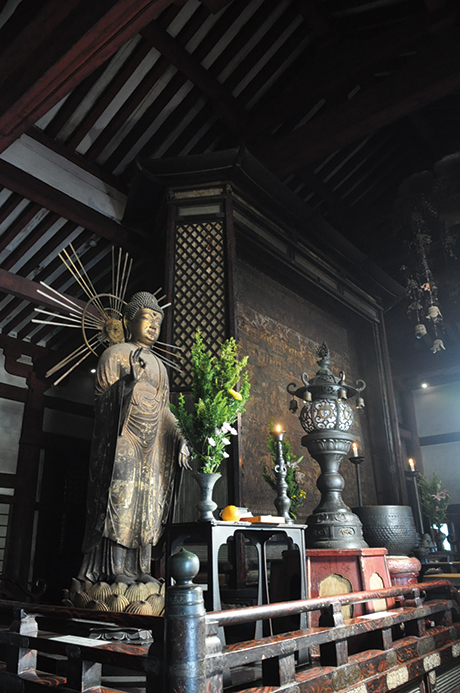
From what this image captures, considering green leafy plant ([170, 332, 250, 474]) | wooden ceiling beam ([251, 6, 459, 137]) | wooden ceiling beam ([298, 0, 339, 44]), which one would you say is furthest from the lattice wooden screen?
wooden ceiling beam ([298, 0, 339, 44])

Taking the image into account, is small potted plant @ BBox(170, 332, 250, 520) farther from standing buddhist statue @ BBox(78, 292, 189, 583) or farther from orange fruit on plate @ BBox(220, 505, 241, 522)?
standing buddhist statue @ BBox(78, 292, 189, 583)

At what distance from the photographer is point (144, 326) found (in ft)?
11.6

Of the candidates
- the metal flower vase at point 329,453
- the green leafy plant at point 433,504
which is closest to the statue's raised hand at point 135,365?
the metal flower vase at point 329,453

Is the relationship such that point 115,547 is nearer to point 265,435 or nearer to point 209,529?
point 209,529

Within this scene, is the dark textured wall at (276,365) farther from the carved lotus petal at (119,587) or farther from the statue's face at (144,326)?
the carved lotus petal at (119,587)

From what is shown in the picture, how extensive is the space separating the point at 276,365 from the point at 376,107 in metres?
3.15

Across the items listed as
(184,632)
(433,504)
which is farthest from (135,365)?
(433,504)

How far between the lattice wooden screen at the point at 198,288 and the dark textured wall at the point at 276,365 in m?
0.97

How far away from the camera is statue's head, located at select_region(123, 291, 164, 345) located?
11.6 ft

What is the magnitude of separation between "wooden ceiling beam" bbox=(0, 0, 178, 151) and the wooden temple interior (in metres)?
0.02

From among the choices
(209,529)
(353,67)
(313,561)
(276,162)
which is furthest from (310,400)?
(353,67)

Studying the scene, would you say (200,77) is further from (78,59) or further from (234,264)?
(78,59)

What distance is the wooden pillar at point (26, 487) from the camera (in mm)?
6734

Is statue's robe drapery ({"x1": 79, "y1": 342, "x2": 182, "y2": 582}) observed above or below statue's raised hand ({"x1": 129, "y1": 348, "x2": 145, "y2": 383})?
below
